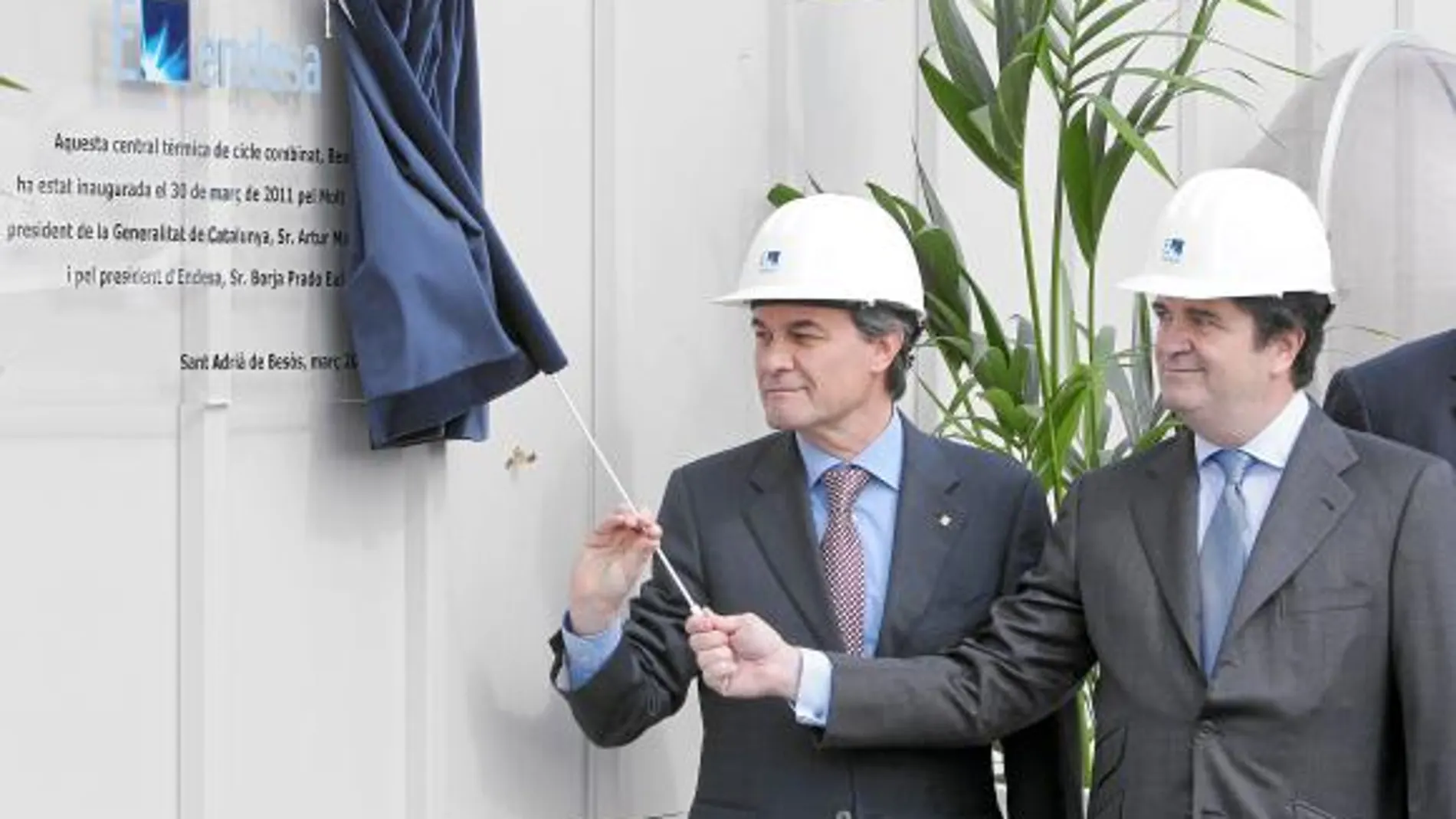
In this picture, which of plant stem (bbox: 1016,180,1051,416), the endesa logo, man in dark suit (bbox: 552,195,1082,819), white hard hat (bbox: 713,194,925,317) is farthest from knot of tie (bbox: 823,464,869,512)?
the endesa logo

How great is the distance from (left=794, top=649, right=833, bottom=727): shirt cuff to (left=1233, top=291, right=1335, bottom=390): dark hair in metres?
0.71

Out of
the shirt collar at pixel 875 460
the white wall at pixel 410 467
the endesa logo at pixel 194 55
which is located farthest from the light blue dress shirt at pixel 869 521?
the endesa logo at pixel 194 55

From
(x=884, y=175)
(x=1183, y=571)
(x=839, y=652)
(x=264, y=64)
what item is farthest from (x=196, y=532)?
(x=884, y=175)

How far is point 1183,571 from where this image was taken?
322cm

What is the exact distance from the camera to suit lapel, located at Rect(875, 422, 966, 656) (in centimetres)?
350

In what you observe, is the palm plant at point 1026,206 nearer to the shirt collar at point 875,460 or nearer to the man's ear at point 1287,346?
the shirt collar at point 875,460

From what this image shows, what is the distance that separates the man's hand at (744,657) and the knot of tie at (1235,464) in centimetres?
60

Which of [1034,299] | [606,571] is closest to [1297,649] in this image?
[606,571]

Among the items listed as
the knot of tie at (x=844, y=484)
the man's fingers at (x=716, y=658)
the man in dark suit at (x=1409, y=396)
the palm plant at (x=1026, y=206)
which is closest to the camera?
the man's fingers at (x=716, y=658)

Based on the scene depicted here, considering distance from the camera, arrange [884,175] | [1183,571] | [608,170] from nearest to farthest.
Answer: [1183,571] → [608,170] → [884,175]

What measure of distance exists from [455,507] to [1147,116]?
50.4 inches

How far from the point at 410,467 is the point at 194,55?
0.67 meters

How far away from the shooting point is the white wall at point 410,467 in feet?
10.8

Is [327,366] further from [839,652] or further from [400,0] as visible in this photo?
[839,652]
